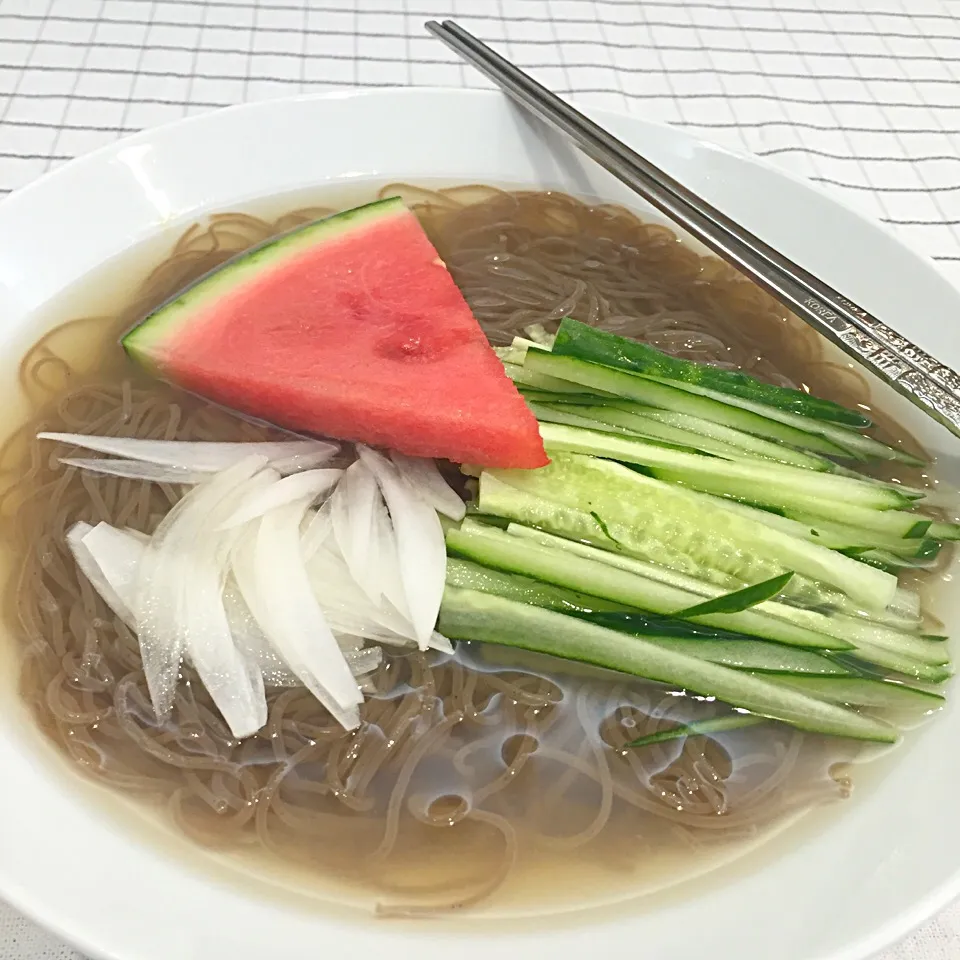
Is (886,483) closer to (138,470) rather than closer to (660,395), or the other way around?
(660,395)

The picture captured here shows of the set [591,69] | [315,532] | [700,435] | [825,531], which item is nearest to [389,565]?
[315,532]

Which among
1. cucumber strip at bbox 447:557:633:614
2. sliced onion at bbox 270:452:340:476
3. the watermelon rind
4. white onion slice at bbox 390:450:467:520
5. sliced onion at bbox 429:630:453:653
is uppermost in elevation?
the watermelon rind

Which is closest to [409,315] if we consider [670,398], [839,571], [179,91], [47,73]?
[670,398]

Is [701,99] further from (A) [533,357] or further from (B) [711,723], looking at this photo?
(B) [711,723]

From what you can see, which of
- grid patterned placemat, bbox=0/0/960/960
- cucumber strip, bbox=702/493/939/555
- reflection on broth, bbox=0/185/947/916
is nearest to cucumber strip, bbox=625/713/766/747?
reflection on broth, bbox=0/185/947/916

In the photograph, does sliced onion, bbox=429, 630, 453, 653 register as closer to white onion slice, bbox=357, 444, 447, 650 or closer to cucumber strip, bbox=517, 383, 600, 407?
white onion slice, bbox=357, 444, 447, 650

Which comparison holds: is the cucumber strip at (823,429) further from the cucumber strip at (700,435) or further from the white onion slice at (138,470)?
the white onion slice at (138,470)

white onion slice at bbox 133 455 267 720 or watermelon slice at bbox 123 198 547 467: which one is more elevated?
watermelon slice at bbox 123 198 547 467
